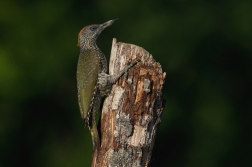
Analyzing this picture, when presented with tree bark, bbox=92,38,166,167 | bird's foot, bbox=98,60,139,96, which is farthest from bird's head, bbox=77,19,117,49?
tree bark, bbox=92,38,166,167

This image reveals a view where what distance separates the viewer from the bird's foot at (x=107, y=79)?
739 cm

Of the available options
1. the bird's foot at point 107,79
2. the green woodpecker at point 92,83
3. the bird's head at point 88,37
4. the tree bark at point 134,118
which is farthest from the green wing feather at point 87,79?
the tree bark at point 134,118

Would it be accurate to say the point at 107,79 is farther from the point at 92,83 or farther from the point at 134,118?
the point at 134,118

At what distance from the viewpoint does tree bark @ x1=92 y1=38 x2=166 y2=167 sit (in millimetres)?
7234

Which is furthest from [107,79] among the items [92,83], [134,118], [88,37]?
[88,37]

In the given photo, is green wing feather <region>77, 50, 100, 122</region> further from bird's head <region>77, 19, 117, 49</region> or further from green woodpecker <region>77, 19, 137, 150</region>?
bird's head <region>77, 19, 117, 49</region>

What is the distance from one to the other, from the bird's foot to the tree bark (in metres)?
0.04

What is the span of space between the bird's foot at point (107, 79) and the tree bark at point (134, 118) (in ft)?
0.14

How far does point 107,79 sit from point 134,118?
69 centimetres

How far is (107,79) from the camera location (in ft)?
25.5

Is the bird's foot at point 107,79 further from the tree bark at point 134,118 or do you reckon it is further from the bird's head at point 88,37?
the bird's head at point 88,37

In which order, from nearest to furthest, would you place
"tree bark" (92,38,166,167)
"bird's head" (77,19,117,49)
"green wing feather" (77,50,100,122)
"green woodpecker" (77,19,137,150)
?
"tree bark" (92,38,166,167), "green woodpecker" (77,19,137,150), "green wing feather" (77,50,100,122), "bird's head" (77,19,117,49)
